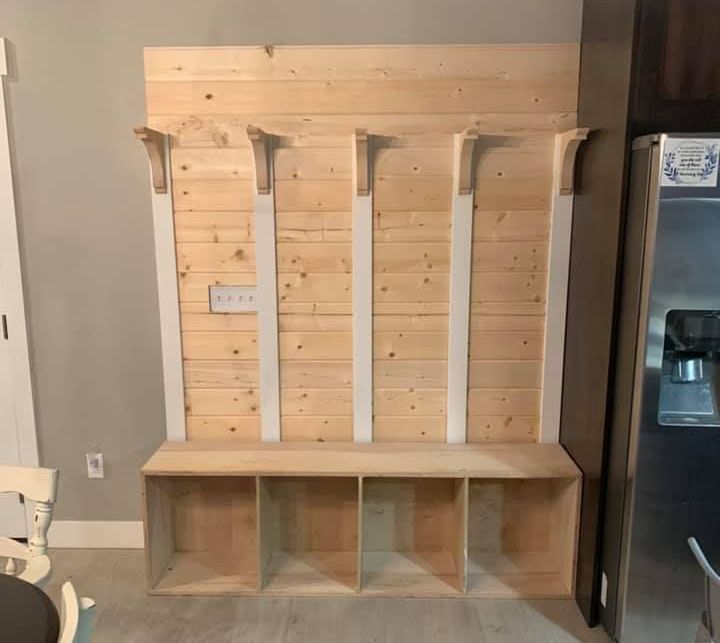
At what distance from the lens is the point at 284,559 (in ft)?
8.95

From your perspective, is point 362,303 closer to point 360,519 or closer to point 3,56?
point 360,519

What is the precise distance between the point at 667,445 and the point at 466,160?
3.95ft

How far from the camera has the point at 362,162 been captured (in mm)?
2434

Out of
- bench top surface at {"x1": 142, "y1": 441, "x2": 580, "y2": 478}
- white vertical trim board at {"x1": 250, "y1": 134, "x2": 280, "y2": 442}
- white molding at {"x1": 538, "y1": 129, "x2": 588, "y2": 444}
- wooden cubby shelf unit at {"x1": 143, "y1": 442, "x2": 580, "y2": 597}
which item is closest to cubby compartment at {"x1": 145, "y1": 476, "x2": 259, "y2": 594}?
wooden cubby shelf unit at {"x1": 143, "y1": 442, "x2": 580, "y2": 597}

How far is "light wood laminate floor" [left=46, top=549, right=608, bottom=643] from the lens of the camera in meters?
2.31

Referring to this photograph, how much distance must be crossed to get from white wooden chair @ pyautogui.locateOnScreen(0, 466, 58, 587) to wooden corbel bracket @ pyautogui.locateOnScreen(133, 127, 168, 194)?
1.22 m

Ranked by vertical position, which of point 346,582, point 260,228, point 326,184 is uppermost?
point 326,184

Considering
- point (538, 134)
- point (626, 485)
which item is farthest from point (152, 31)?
point (626, 485)

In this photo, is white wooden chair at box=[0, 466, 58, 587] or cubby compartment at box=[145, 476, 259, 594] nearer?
white wooden chair at box=[0, 466, 58, 587]

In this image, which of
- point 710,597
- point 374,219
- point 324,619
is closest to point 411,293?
point 374,219

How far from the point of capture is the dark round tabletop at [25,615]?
47.1 inches

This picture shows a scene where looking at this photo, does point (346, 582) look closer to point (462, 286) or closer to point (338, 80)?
point (462, 286)

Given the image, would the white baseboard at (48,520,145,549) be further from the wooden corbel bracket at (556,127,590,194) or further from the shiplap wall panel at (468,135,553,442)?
the wooden corbel bracket at (556,127,590,194)

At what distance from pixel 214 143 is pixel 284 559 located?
5.62ft
